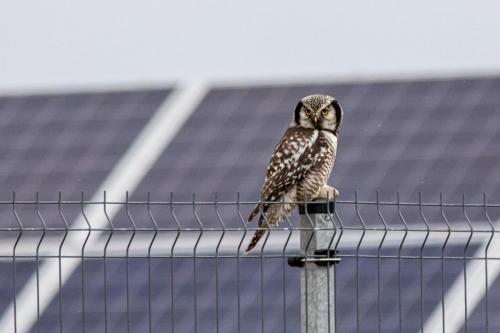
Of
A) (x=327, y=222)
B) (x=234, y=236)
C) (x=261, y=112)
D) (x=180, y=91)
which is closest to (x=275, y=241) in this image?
(x=234, y=236)

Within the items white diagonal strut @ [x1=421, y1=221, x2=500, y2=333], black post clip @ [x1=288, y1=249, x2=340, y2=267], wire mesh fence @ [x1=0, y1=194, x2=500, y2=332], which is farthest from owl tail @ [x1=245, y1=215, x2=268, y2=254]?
white diagonal strut @ [x1=421, y1=221, x2=500, y2=333]

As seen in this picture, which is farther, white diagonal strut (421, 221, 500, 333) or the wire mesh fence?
the wire mesh fence

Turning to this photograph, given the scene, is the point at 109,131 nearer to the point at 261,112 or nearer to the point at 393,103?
the point at 261,112

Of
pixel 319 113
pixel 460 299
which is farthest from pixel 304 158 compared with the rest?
pixel 460 299

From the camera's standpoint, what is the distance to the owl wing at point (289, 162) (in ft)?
39.8

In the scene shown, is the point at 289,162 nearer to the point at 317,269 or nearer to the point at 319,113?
the point at 319,113

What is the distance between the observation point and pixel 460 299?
18734mm

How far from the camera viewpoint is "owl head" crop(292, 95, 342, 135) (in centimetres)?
1280

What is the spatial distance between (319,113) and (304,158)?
0.43m

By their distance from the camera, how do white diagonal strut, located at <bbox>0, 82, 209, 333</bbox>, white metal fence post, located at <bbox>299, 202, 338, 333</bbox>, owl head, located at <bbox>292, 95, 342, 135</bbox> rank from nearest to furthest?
white metal fence post, located at <bbox>299, 202, 338, 333</bbox>, owl head, located at <bbox>292, 95, 342, 135</bbox>, white diagonal strut, located at <bbox>0, 82, 209, 333</bbox>

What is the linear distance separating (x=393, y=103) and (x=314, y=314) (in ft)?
54.5

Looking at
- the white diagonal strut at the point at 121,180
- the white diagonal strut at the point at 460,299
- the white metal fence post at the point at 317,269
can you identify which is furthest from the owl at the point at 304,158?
A: the white diagonal strut at the point at 121,180

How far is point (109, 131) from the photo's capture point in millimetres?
27016

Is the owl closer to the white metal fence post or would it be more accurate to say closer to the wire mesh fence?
the white metal fence post
